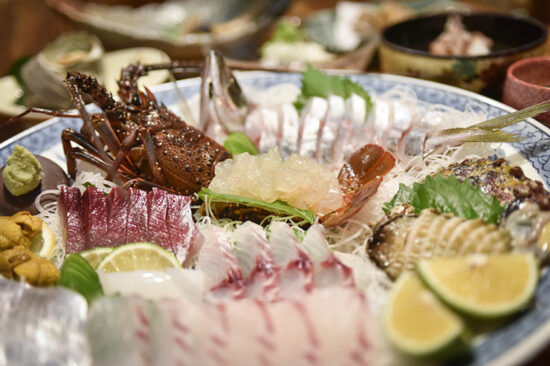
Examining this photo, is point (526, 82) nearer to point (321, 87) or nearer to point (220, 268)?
point (321, 87)

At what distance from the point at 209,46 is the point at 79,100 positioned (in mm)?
2455

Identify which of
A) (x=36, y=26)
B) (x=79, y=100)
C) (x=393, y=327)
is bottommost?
(x=36, y=26)

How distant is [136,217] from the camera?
2326 millimetres

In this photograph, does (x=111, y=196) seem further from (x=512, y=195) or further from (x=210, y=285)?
(x=512, y=195)

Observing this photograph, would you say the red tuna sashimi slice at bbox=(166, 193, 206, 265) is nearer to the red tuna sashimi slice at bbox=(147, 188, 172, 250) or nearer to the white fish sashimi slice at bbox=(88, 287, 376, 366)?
the red tuna sashimi slice at bbox=(147, 188, 172, 250)

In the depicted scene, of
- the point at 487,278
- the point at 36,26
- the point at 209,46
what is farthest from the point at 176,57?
the point at 487,278

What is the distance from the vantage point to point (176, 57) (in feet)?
16.3

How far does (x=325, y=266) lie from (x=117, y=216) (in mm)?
1176

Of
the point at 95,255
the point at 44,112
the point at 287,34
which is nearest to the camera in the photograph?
the point at 95,255

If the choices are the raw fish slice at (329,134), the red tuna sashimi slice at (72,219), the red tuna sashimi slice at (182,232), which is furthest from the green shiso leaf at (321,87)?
the red tuna sashimi slice at (72,219)

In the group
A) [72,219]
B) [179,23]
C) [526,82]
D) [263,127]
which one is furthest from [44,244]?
[179,23]

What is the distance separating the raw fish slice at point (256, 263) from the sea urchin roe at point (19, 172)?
1.30m

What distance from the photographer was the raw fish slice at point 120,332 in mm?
1485

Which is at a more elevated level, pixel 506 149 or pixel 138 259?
pixel 506 149
